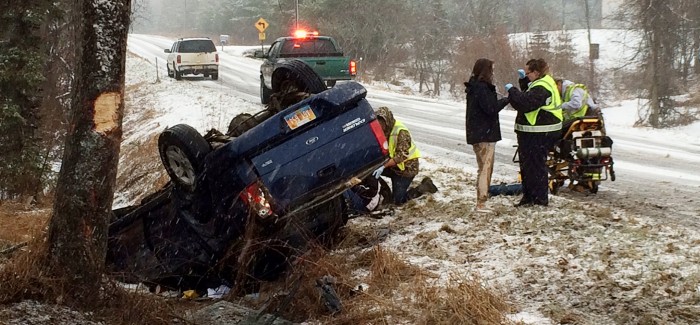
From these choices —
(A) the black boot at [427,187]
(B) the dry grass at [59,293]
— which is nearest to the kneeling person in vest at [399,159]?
(A) the black boot at [427,187]

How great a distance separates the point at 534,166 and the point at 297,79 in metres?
2.90

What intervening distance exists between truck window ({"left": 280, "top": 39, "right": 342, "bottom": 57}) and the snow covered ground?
35.3ft

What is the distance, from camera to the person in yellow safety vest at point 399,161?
8.12 meters

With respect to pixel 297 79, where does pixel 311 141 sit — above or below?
below

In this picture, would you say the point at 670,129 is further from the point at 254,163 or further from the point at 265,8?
the point at 265,8

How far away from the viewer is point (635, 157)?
522 inches

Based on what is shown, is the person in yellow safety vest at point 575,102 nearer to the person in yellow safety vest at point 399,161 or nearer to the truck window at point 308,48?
the person in yellow safety vest at point 399,161

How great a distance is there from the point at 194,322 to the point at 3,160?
407 inches

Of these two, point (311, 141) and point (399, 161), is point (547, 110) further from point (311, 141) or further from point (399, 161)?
point (311, 141)

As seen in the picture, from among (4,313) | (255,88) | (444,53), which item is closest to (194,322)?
(4,313)

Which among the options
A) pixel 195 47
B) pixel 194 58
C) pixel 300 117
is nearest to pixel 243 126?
pixel 300 117

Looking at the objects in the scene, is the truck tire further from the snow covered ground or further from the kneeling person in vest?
the snow covered ground

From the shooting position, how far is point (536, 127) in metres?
7.71

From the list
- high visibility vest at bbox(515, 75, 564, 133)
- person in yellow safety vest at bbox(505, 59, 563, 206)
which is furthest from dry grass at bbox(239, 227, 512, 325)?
high visibility vest at bbox(515, 75, 564, 133)
